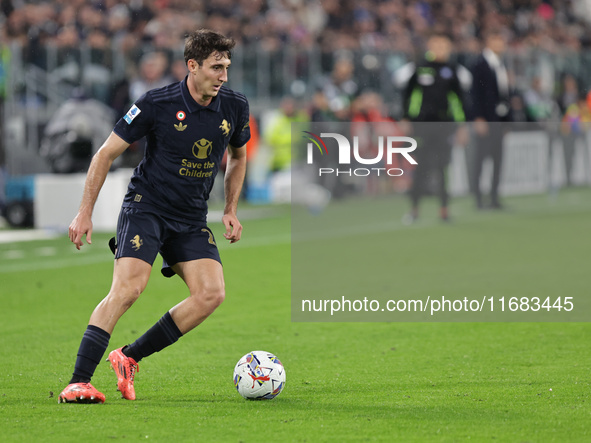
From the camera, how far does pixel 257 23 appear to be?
2223 centimetres

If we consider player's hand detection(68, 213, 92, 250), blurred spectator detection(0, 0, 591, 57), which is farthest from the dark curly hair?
blurred spectator detection(0, 0, 591, 57)

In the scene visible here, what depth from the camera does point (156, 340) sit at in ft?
18.1

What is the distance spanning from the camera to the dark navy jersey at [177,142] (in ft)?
17.6

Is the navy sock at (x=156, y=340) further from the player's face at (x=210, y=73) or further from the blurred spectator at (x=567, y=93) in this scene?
the blurred spectator at (x=567, y=93)

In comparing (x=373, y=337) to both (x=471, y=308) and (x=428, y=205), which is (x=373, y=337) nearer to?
(x=471, y=308)

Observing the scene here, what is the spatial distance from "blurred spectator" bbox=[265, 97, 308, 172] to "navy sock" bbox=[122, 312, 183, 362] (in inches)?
540

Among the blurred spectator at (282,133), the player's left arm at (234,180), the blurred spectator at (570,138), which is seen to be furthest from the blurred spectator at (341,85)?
the player's left arm at (234,180)

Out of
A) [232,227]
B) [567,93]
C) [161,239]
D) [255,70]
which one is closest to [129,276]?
[161,239]

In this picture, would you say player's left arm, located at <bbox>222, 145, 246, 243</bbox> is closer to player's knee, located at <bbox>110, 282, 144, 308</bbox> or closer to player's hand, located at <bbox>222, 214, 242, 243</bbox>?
player's hand, located at <bbox>222, 214, 242, 243</bbox>

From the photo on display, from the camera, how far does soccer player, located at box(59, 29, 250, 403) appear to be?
523 centimetres

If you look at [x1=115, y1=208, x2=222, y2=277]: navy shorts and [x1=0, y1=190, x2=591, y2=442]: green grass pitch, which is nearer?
[x1=0, y1=190, x2=591, y2=442]: green grass pitch

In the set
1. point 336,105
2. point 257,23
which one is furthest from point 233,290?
point 257,23

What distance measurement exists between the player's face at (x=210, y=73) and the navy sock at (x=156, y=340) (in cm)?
121

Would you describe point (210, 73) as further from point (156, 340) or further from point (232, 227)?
point (156, 340)
